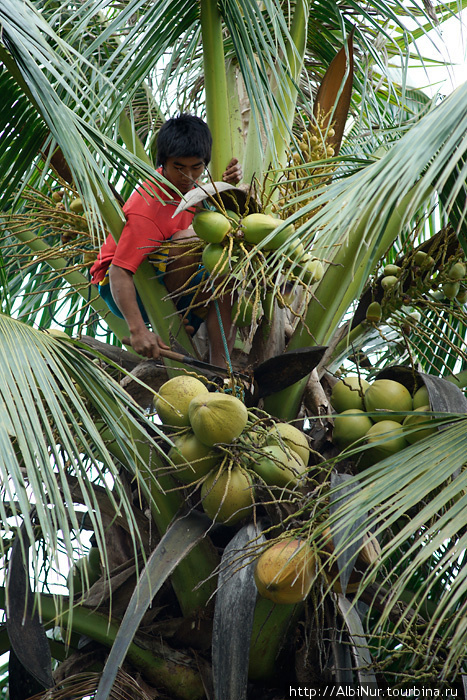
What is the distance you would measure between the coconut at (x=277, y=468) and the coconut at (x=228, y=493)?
42 mm

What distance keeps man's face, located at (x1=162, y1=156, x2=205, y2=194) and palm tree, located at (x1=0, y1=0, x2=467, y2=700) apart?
105mm

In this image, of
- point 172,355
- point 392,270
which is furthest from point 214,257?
point 392,270

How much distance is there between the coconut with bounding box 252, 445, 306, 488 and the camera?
1817 millimetres

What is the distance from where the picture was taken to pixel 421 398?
6.44 ft

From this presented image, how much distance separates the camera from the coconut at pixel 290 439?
187 centimetres

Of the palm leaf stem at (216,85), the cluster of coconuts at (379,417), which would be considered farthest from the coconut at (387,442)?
the palm leaf stem at (216,85)

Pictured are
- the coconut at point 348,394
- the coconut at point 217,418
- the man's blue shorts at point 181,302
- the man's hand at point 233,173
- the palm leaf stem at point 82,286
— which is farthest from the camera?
the palm leaf stem at point 82,286

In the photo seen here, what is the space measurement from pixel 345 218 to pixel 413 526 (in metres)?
0.56

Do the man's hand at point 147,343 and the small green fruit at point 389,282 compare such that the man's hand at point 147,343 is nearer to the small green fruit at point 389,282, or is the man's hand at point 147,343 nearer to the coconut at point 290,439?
the coconut at point 290,439

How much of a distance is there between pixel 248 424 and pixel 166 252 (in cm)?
60

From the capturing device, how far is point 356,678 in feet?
5.69

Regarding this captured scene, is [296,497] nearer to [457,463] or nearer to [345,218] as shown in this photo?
[457,463]

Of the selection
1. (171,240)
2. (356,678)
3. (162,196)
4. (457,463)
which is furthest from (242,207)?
(356,678)

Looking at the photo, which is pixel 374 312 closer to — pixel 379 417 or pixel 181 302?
pixel 379 417
